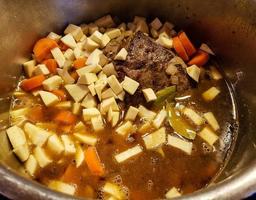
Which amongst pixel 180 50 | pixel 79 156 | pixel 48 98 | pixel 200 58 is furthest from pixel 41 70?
pixel 200 58

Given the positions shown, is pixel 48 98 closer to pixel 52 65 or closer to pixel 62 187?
pixel 52 65

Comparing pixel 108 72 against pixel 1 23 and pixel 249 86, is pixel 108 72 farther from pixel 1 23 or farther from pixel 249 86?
pixel 249 86

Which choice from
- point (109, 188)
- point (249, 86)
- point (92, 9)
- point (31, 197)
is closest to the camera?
point (31, 197)

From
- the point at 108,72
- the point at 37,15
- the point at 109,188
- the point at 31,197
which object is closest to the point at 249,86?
the point at 108,72

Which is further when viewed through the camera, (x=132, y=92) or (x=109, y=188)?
(x=132, y=92)

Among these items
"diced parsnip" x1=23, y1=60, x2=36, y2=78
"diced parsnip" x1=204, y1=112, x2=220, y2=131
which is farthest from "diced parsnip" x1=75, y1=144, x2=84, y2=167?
"diced parsnip" x1=204, y1=112, x2=220, y2=131

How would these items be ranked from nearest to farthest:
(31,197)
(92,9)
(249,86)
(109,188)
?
(31,197), (109,188), (249,86), (92,9)

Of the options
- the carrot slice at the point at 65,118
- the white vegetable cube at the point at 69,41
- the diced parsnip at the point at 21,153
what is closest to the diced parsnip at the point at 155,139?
the carrot slice at the point at 65,118
